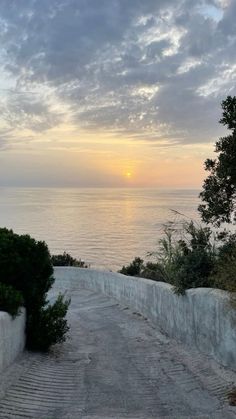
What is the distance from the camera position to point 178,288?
10.2 meters

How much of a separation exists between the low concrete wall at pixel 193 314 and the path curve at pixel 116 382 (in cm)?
25

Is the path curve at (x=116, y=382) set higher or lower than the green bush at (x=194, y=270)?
lower

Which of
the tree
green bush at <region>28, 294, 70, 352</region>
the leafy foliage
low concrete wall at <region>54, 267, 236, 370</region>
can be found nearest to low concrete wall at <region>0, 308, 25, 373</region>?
green bush at <region>28, 294, 70, 352</region>

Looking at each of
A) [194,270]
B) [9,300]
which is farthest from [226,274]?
[9,300]

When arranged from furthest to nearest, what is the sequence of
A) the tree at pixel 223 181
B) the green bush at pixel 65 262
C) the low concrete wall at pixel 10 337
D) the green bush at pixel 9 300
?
the green bush at pixel 65 262
the tree at pixel 223 181
the green bush at pixel 9 300
the low concrete wall at pixel 10 337

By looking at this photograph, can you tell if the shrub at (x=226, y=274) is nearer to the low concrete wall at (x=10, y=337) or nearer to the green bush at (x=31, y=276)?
the green bush at (x=31, y=276)

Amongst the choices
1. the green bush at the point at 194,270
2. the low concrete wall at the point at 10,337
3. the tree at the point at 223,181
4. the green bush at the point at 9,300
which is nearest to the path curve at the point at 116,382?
the low concrete wall at the point at 10,337

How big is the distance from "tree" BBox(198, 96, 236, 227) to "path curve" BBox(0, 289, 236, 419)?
2.54 meters

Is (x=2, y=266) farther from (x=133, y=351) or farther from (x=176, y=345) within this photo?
(x=176, y=345)

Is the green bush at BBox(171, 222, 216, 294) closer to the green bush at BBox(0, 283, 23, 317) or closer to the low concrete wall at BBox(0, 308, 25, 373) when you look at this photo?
the low concrete wall at BBox(0, 308, 25, 373)

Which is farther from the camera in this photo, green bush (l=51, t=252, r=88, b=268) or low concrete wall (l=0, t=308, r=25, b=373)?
green bush (l=51, t=252, r=88, b=268)

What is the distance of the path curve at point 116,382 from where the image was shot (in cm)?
640

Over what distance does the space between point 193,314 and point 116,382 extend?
2.50 metres

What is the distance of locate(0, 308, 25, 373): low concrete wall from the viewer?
7438 millimetres
